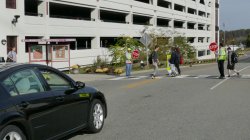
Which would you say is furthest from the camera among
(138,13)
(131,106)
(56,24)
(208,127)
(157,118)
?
(138,13)

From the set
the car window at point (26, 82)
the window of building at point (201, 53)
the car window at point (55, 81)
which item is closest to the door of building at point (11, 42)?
the car window at point (55, 81)

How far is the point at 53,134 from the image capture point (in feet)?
22.3

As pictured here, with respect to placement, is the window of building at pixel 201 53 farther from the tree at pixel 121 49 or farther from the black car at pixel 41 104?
the black car at pixel 41 104

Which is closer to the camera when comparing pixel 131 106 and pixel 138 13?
pixel 131 106

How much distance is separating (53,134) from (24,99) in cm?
90

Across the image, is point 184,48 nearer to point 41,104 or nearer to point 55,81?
point 55,81

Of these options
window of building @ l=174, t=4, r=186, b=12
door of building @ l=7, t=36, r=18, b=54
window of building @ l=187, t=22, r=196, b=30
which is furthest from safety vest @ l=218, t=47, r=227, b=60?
window of building @ l=187, t=22, r=196, b=30

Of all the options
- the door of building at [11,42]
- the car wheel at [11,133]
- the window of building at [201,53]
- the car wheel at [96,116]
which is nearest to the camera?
the car wheel at [11,133]

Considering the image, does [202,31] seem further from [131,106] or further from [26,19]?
[131,106]

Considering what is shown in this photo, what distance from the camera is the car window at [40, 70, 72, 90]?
7.12m

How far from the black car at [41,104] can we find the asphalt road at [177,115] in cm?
60

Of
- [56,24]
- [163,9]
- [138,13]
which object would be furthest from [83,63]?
[163,9]

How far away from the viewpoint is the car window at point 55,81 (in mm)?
7125

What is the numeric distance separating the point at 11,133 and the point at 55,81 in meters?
1.81
